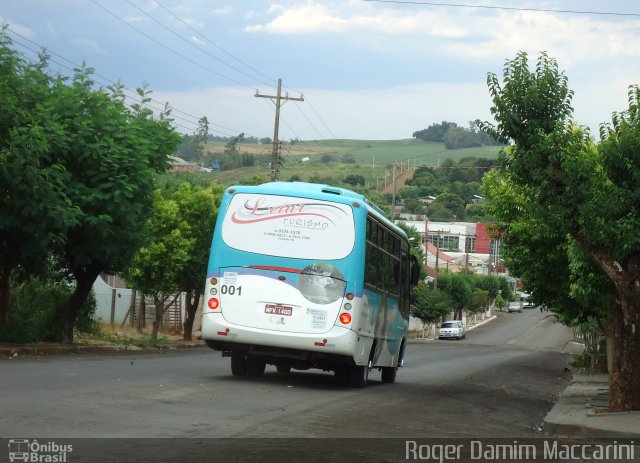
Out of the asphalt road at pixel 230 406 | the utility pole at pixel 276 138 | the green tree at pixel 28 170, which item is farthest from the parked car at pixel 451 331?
the green tree at pixel 28 170

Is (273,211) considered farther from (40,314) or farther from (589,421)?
(40,314)

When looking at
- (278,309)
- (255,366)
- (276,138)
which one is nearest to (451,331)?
(276,138)

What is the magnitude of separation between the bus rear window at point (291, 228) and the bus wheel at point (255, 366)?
291cm

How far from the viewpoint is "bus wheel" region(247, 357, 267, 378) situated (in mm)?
19906

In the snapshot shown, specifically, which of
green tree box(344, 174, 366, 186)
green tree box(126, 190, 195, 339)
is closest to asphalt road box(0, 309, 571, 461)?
green tree box(126, 190, 195, 339)

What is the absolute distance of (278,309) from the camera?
693 inches

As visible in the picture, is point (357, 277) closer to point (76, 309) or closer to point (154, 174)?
point (154, 174)

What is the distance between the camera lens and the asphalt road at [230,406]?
437 inches

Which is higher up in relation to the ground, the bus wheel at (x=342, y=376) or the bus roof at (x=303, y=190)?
the bus roof at (x=303, y=190)

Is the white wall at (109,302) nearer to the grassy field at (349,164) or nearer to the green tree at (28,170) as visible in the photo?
A: the green tree at (28,170)

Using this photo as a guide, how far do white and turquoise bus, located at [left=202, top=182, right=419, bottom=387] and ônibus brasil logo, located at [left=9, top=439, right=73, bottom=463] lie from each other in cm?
820

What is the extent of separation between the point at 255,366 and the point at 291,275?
3.15 m

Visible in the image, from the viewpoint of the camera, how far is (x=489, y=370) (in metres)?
34.0

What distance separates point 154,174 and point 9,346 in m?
5.76
